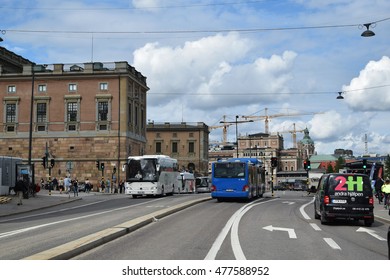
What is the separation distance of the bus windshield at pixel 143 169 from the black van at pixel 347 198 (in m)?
23.6

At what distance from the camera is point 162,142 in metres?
114

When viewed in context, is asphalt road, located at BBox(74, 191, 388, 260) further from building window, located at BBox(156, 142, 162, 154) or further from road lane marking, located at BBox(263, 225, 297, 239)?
building window, located at BBox(156, 142, 162, 154)

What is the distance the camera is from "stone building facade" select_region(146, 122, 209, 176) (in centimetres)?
11075

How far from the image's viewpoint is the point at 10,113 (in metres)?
73.3

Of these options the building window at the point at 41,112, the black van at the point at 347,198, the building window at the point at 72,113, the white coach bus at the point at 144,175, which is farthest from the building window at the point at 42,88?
the black van at the point at 347,198

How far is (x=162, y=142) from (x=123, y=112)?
43.2 meters

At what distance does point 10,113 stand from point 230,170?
48910mm

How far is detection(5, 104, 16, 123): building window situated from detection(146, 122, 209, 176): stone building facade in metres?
43.7

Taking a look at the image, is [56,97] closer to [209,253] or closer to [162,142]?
[162,142]

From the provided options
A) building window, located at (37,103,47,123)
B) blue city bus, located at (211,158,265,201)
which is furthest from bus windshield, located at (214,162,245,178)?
building window, located at (37,103,47,123)

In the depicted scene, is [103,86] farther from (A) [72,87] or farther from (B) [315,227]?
(B) [315,227]

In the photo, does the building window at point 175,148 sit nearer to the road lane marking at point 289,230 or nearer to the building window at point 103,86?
the building window at point 103,86

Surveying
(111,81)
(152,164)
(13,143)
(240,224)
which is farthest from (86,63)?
(240,224)

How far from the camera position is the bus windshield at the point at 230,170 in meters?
34.0
